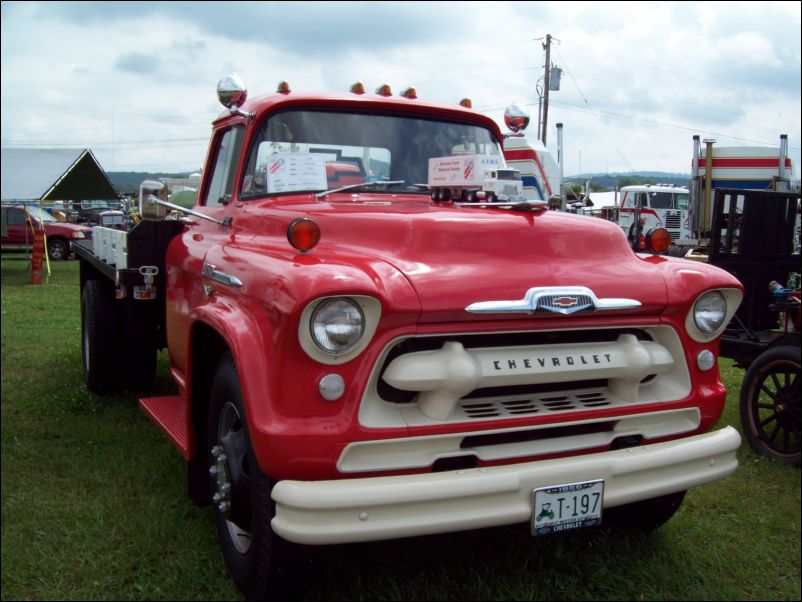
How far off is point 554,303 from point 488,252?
1.13ft

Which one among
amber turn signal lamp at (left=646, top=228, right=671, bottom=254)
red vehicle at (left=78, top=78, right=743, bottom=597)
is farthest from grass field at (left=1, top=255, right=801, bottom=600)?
amber turn signal lamp at (left=646, top=228, right=671, bottom=254)

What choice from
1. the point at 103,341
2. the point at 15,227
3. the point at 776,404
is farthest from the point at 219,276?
the point at 15,227

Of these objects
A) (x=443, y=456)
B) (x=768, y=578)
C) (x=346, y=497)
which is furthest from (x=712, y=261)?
(x=346, y=497)

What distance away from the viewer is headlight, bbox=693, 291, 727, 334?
302cm

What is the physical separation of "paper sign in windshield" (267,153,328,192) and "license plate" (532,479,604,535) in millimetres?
1797

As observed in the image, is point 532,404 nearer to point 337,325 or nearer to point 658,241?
point 337,325

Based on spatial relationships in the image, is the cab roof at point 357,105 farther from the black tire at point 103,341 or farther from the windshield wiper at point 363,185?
the black tire at point 103,341

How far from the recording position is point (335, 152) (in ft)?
12.5

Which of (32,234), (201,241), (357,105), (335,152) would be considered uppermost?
(357,105)

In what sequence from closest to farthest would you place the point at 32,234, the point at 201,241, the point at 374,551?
1. the point at 374,551
2. the point at 201,241
3. the point at 32,234

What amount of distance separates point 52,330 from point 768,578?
8004mm

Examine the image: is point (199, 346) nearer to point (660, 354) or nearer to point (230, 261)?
point (230, 261)

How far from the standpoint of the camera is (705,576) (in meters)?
3.17

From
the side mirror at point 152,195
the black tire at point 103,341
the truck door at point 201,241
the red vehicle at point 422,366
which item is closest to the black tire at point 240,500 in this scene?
the red vehicle at point 422,366
